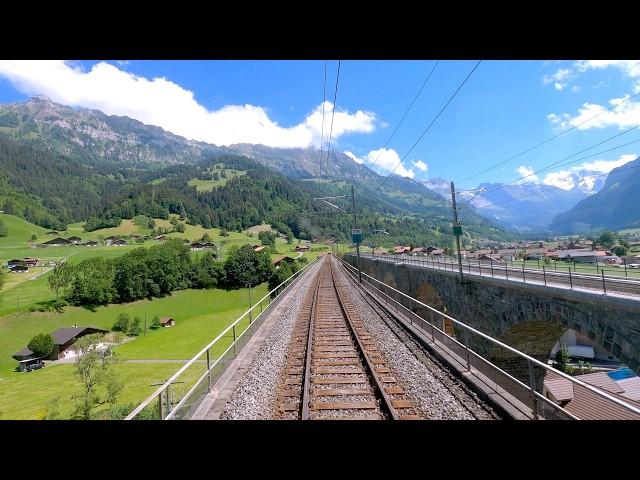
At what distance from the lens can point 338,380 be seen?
21.1 feet

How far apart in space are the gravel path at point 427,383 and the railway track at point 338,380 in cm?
20

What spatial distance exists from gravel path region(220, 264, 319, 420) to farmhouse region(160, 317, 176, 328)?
54.6 meters

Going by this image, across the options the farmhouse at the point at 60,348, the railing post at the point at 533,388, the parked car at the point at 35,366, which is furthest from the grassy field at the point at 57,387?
the railing post at the point at 533,388

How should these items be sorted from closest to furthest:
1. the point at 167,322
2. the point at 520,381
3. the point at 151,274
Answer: the point at 520,381, the point at 167,322, the point at 151,274

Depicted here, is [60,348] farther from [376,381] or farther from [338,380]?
[376,381]

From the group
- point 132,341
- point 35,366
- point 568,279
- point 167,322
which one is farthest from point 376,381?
point 167,322

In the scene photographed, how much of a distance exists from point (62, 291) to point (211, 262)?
94.9 feet

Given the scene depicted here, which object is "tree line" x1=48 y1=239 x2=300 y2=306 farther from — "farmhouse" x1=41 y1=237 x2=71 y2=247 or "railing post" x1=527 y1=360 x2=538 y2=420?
"railing post" x1=527 y1=360 x2=538 y2=420

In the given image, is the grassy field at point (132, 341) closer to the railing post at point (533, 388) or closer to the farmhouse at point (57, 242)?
the railing post at point (533, 388)

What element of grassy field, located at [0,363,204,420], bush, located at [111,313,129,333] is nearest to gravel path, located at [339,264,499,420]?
grassy field, located at [0,363,204,420]

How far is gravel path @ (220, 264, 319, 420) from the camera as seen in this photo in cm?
509

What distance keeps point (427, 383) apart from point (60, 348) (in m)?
54.3

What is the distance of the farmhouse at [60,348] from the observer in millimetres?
41875
